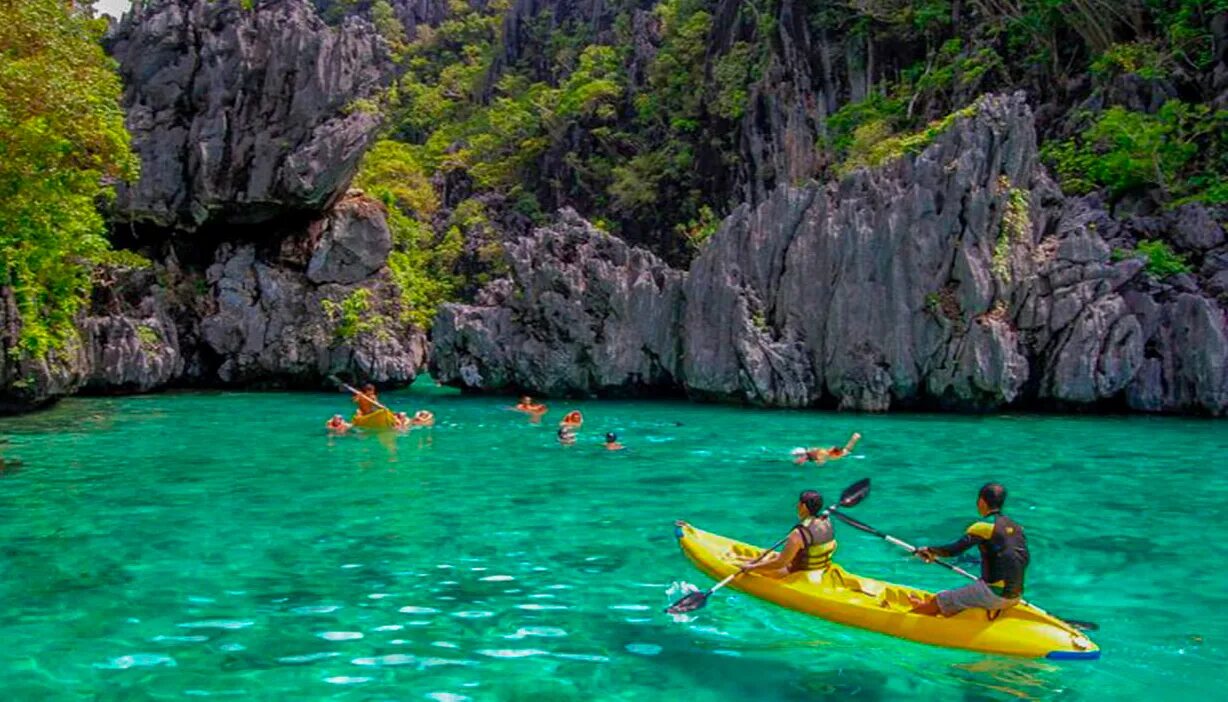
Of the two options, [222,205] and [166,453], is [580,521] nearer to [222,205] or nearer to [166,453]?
[166,453]

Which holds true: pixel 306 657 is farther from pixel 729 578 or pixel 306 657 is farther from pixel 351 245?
pixel 351 245

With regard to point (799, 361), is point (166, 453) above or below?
below

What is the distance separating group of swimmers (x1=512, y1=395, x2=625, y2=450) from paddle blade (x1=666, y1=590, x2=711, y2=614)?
12723 millimetres

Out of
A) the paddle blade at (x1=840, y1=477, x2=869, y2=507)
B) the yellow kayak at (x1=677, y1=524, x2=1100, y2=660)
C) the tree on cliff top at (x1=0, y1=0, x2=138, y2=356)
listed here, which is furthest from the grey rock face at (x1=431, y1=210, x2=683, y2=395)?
the yellow kayak at (x1=677, y1=524, x2=1100, y2=660)

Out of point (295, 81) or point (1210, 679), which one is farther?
point (295, 81)

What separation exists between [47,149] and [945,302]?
83.4ft

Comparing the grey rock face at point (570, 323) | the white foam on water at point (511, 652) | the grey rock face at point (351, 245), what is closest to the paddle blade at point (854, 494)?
the white foam on water at point (511, 652)

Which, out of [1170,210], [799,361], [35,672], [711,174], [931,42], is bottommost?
[35,672]

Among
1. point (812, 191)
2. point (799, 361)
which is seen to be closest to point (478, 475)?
point (799, 361)

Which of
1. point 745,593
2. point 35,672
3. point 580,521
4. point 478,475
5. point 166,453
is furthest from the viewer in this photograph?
point 166,453

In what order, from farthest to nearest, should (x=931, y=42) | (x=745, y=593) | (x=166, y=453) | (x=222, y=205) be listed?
1. (x=931, y=42)
2. (x=222, y=205)
3. (x=166, y=453)
4. (x=745, y=593)

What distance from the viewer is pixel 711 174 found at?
52.5 m

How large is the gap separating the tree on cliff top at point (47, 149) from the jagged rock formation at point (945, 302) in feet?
59.7

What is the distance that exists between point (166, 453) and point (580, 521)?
12.3m
